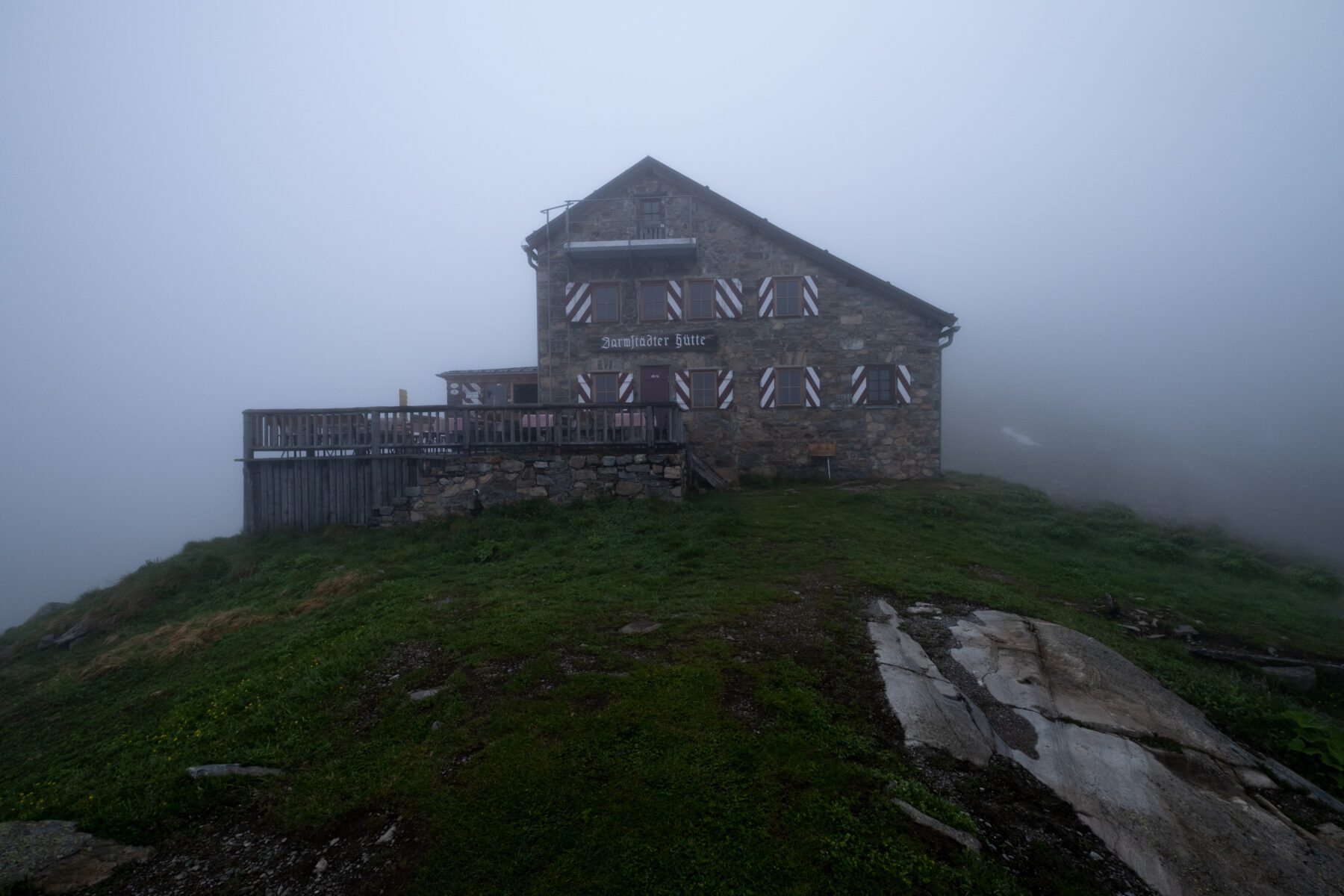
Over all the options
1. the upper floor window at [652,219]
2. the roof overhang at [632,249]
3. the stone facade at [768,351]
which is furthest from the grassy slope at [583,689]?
the upper floor window at [652,219]

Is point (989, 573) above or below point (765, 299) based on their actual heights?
below

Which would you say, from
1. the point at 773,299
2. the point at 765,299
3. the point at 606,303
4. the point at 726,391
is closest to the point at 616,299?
the point at 606,303

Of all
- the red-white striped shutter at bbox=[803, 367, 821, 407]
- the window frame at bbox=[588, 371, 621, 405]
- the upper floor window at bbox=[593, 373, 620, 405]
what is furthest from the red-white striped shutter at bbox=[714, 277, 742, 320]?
the upper floor window at bbox=[593, 373, 620, 405]

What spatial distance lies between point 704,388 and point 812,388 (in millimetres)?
3275

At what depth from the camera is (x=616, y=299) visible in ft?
67.7

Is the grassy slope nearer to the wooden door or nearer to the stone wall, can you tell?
the stone wall

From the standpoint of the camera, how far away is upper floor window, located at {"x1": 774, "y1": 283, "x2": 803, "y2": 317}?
67.3 ft

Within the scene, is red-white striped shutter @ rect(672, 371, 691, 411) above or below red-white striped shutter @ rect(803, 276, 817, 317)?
below

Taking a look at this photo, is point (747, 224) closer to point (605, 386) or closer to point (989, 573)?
point (605, 386)

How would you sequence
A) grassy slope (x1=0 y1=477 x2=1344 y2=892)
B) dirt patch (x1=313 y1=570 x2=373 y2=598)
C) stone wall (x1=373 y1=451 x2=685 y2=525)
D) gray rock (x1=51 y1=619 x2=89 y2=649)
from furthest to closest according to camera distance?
stone wall (x1=373 y1=451 x2=685 y2=525) < gray rock (x1=51 y1=619 x2=89 y2=649) < dirt patch (x1=313 y1=570 x2=373 y2=598) < grassy slope (x1=0 y1=477 x2=1344 y2=892)

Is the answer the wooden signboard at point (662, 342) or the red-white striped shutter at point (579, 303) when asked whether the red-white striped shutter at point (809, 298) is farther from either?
the red-white striped shutter at point (579, 303)

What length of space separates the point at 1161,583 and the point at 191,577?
54.7ft

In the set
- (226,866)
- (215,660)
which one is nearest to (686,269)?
(215,660)

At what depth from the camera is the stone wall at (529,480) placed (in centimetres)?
1366
